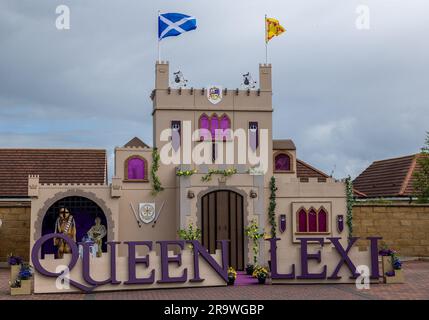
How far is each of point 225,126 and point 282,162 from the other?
Result: 3711mm

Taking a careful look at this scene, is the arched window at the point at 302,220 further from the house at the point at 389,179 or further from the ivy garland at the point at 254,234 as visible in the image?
the house at the point at 389,179

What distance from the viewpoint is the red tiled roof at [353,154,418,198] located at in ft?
131

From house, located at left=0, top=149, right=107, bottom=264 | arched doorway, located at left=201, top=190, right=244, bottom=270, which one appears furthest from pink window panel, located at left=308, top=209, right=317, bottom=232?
house, located at left=0, top=149, right=107, bottom=264

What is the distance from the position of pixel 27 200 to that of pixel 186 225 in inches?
433

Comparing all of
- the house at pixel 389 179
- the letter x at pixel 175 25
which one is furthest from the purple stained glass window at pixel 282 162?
the house at pixel 389 179

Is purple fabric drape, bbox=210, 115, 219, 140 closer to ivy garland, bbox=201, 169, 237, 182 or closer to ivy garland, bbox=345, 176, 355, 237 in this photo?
ivy garland, bbox=201, 169, 237, 182

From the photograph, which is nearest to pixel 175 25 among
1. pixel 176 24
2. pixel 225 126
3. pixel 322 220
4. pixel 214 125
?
pixel 176 24

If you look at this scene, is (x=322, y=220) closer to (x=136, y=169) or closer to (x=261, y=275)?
Answer: (x=261, y=275)

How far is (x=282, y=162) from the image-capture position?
1254 inches

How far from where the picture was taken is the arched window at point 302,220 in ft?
96.6

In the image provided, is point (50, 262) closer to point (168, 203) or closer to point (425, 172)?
point (168, 203)

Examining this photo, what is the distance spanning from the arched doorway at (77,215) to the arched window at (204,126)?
6.05 m

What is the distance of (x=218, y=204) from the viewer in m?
28.0
